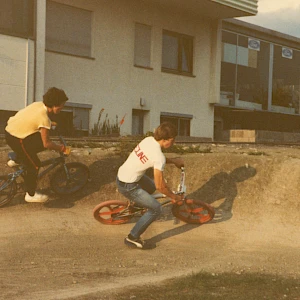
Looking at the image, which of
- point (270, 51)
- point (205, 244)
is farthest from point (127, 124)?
point (205, 244)

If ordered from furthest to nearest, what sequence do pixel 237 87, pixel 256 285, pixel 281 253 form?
pixel 237 87 < pixel 281 253 < pixel 256 285

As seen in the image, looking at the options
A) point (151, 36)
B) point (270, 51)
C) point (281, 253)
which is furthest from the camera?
point (270, 51)

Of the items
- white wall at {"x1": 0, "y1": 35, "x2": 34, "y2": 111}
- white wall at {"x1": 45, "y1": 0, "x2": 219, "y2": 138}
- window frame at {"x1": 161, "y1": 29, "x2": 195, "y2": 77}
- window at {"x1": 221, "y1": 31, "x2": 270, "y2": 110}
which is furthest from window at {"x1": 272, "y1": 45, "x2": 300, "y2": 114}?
white wall at {"x1": 0, "y1": 35, "x2": 34, "y2": 111}

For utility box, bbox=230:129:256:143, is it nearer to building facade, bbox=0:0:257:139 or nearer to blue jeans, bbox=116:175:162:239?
building facade, bbox=0:0:257:139

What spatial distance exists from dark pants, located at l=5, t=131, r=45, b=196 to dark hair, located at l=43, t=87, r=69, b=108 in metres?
0.52

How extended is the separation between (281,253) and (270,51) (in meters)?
23.5

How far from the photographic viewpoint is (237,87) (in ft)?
92.2

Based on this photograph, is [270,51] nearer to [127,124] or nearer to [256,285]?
[127,124]

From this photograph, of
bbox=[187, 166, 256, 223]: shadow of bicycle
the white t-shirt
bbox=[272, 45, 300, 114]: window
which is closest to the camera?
the white t-shirt

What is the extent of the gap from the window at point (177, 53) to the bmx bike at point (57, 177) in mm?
14512

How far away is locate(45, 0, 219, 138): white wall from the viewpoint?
67.9 feet

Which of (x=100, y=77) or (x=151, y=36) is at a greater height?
(x=151, y=36)

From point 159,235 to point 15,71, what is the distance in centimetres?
1056

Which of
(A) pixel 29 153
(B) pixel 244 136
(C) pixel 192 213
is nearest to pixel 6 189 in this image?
(A) pixel 29 153
